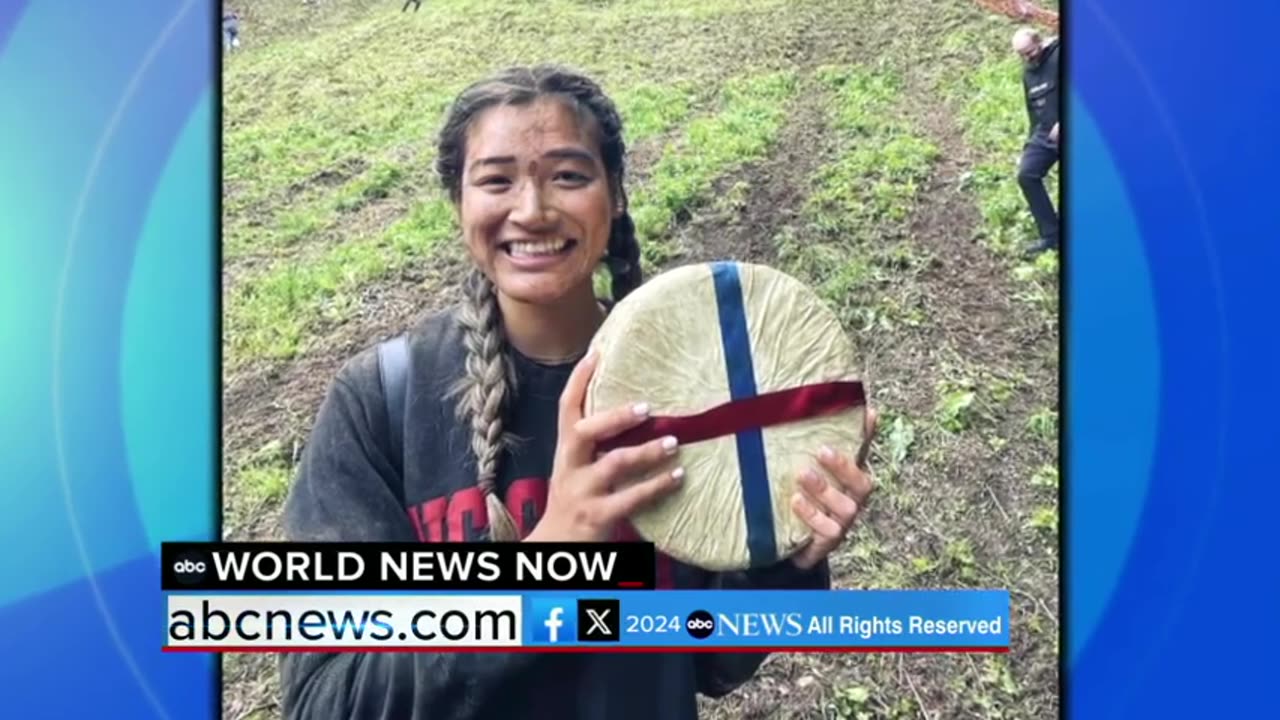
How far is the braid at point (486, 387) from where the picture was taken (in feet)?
7.73

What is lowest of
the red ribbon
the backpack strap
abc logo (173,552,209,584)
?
abc logo (173,552,209,584)

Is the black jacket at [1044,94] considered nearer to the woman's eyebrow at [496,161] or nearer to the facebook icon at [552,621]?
the woman's eyebrow at [496,161]

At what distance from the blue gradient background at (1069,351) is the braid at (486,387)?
0.56 meters

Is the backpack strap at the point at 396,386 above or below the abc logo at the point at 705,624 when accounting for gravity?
above

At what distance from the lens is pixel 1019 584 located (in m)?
2.36

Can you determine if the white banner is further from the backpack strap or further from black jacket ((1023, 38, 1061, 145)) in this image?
black jacket ((1023, 38, 1061, 145))

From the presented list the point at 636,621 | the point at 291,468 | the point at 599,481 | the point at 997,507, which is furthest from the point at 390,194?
the point at 997,507

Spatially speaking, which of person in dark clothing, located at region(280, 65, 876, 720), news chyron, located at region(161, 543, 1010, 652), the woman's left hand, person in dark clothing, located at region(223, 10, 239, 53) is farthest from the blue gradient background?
the woman's left hand

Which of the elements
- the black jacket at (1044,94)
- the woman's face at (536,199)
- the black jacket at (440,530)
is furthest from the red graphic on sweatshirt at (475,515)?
the black jacket at (1044,94)

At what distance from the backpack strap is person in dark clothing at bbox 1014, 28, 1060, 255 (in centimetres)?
136

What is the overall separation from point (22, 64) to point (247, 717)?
4.96 feet

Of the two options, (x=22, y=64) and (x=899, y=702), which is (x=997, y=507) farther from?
(x=22, y=64)

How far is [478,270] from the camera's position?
2398 mm

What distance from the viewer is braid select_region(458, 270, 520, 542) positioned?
92.8 inches
